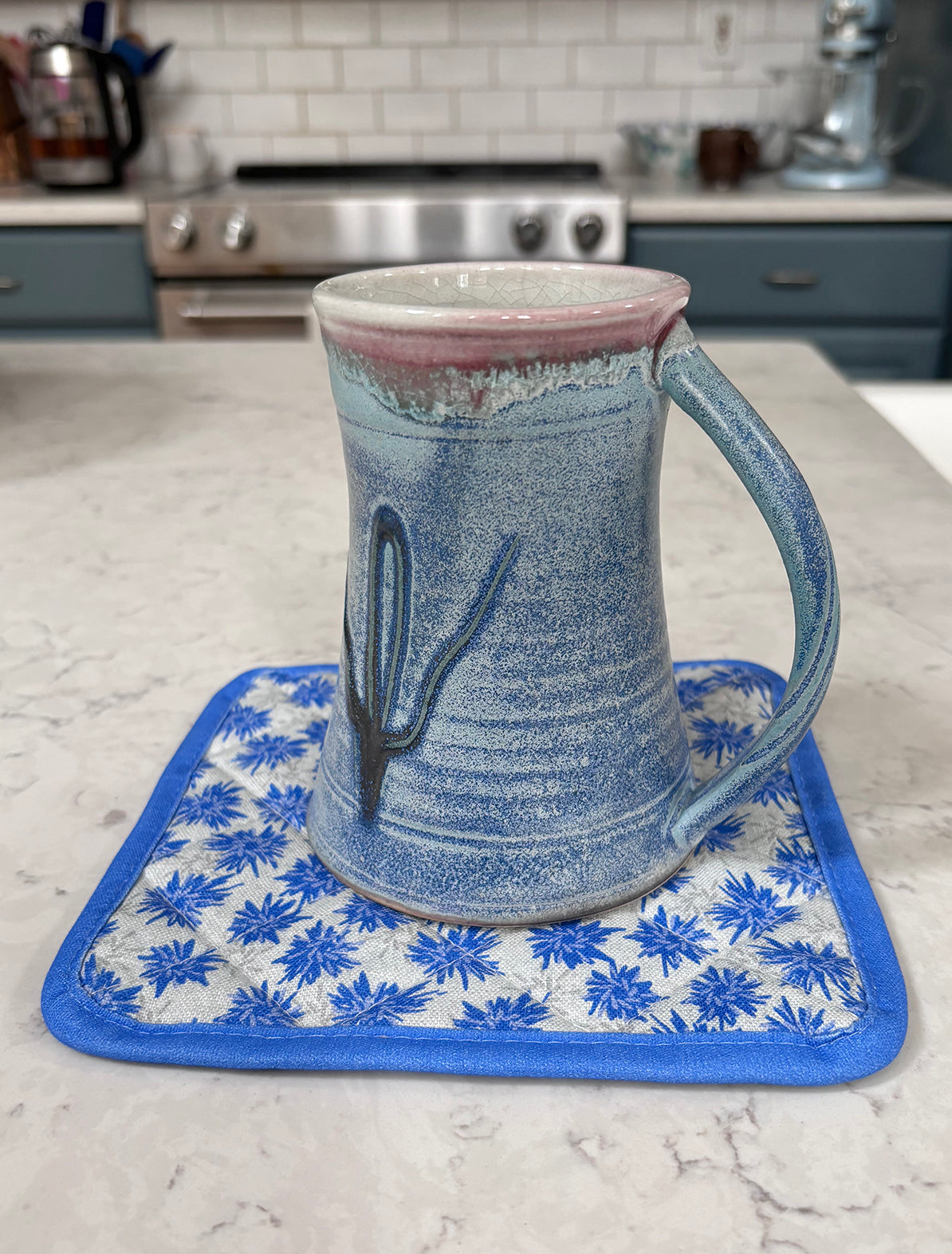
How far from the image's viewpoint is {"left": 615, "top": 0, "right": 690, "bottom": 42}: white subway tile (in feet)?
7.32

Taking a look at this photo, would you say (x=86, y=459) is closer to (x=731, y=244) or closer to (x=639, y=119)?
(x=731, y=244)

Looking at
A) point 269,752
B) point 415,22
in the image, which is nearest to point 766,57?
Result: point 415,22

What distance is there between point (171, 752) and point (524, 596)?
0.74ft

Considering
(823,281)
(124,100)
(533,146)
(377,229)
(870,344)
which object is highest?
(124,100)

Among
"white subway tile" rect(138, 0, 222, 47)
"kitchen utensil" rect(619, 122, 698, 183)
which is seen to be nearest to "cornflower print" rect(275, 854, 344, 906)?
"kitchen utensil" rect(619, 122, 698, 183)

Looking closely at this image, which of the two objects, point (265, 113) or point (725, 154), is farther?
point (265, 113)

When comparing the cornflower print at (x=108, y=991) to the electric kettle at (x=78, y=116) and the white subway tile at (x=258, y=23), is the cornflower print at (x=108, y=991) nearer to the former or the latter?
the electric kettle at (x=78, y=116)

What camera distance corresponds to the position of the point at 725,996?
31cm

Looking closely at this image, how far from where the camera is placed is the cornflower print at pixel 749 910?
34 cm

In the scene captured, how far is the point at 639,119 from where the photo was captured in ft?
7.70

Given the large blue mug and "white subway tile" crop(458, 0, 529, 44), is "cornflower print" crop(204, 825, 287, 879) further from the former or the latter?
"white subway tile" crop(458, 0, 529, 44)

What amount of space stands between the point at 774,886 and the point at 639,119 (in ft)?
7.66

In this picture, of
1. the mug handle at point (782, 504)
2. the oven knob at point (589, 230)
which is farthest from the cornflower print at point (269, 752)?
the oven knob at point (589, 230)

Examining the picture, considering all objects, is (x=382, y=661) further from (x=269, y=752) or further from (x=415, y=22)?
(x=415, y=22)
